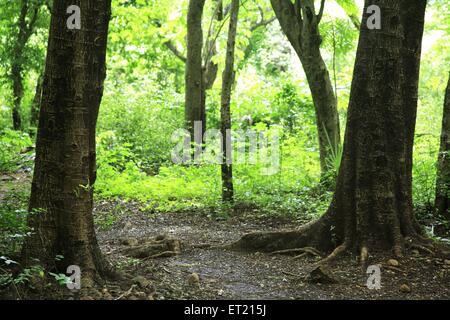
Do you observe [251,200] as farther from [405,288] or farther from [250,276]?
[405,288]

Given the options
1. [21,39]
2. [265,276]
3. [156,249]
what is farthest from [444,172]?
[21,39]

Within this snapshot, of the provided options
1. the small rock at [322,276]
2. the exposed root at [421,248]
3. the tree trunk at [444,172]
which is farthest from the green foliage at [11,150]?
the tree trunk at [444,172]

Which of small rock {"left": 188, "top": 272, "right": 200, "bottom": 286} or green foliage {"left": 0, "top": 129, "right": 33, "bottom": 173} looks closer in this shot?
small rock {"left": 188, "top": 272, "right": 200, "bottom": 286}

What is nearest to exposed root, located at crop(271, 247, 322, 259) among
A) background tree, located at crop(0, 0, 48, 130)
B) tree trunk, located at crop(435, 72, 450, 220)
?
tree trunk, located at crop(435, 72, 450, 220)

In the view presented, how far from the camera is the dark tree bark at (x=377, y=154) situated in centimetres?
627

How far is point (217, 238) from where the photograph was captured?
322 inches

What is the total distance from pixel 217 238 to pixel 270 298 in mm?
3012

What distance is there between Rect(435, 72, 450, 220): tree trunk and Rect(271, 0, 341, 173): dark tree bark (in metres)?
2.98

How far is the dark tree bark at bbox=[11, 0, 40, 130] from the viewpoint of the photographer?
15.8m

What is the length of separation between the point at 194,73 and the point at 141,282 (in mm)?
10557

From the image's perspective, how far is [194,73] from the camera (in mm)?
15117

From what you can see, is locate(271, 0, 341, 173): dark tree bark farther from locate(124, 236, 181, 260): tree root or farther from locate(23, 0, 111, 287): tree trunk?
locate(23, 0, 111, 287): tree trunk
